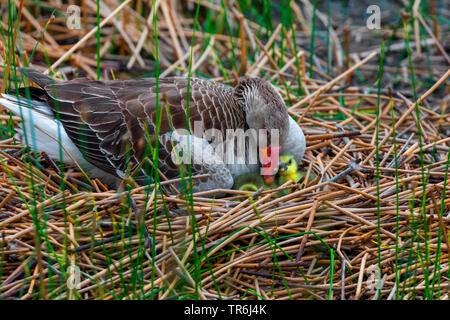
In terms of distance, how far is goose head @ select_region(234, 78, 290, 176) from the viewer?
15.5 feet

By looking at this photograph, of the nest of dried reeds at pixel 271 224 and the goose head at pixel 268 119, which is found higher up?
the goose head at pixel 268 119

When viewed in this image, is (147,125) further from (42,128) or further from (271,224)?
(271,224)

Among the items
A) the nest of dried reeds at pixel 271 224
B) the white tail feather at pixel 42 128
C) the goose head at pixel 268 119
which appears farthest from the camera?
the goose head at pixel 268 119

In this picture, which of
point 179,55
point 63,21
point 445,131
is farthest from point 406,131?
point 63,21

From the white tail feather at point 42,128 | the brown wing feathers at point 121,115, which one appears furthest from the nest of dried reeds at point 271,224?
the brown wing feathers at point 121,115

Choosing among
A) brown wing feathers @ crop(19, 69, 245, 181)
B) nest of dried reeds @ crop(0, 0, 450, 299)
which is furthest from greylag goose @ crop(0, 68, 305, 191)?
nest of dried reeds @ crop(0, 0, 450, 299)

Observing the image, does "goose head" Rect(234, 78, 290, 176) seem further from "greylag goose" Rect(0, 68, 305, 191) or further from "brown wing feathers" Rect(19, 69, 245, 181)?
"brown wing feathers" Rect(19, 69, 245, 181)

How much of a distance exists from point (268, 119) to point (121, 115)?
123cm

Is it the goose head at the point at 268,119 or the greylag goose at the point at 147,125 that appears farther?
the goose head at the point at 268,119

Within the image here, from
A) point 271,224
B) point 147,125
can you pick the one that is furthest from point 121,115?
point 271,224

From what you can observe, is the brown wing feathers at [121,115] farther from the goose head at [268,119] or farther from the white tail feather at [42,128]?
the goose head at [268,119]

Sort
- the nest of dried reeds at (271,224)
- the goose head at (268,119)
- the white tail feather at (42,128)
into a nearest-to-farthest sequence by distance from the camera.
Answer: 1. the nest of dried reeds at (271,224)
2. the white tail feather at (42,128)
3. the goose head at (268,119)

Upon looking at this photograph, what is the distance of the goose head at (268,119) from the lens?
186 inches

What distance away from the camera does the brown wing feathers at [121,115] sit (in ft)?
15.0
